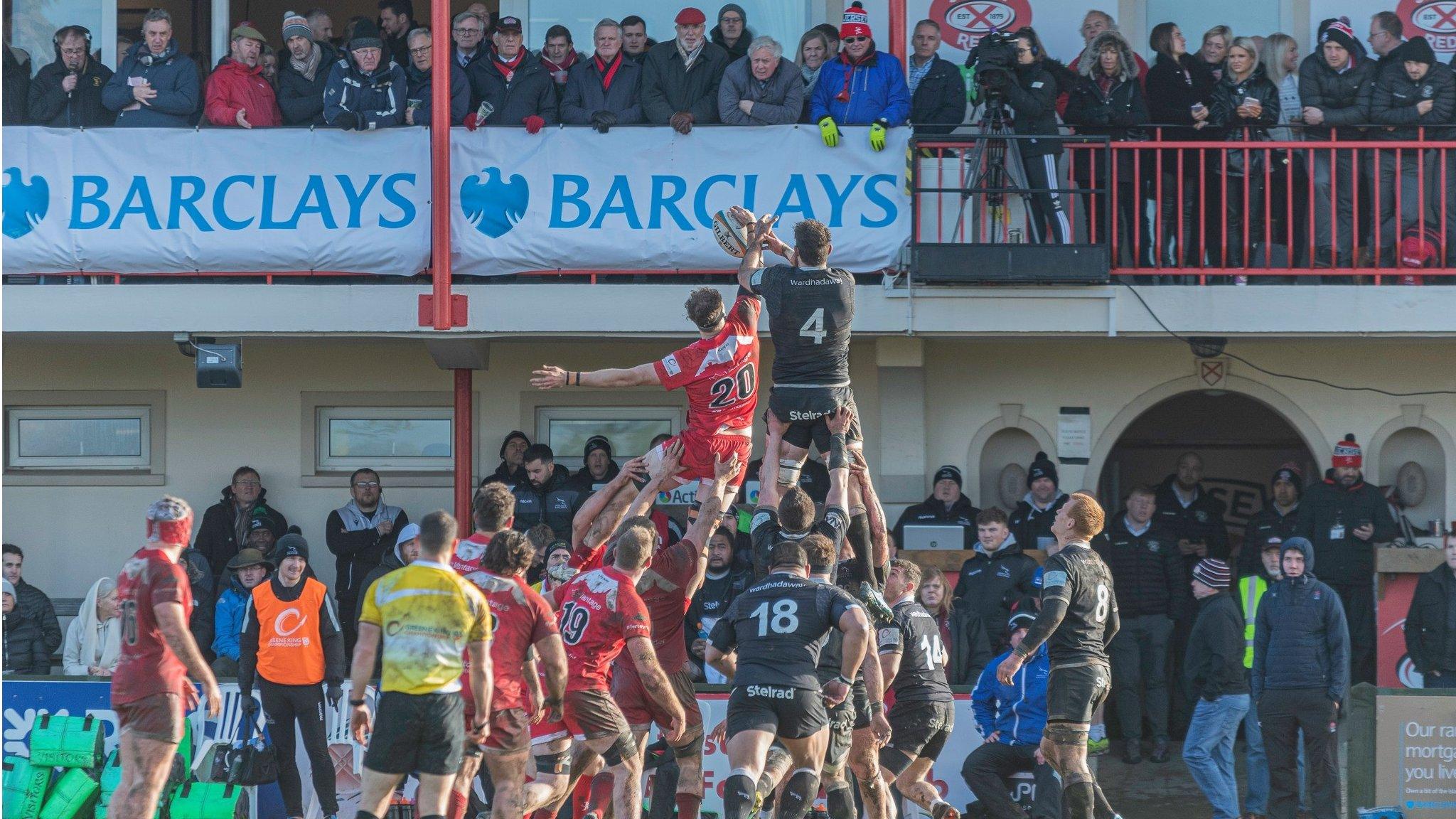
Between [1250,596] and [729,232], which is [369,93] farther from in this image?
[1250,596]

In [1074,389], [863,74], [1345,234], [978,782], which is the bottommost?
[978,782]

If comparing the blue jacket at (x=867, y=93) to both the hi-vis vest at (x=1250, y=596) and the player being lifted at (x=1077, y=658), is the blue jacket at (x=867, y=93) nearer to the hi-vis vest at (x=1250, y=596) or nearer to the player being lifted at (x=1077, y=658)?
the hi-vis vest at (x=1250, y=596)

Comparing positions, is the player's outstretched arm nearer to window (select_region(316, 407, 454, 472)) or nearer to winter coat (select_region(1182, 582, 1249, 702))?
winter coat (select_region(1182, 582, 1249, 702))

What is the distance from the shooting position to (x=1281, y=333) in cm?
1409

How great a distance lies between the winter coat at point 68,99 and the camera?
1438 cm

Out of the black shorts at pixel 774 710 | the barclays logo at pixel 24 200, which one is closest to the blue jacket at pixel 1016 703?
the black shorts at pixel 774 710

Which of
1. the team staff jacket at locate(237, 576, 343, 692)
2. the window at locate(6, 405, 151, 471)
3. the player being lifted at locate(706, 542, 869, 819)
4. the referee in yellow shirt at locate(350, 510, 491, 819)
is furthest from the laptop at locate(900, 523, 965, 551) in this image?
the window at locate(6, 405, 151, 471)

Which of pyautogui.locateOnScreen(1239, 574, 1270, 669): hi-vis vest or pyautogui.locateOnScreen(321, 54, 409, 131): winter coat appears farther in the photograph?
pyautogui.locateOnScreen(321, 54, 409, 131): winter coat

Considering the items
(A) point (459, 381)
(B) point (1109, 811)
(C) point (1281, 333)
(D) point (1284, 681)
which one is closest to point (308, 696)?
(A) point (459, 381)

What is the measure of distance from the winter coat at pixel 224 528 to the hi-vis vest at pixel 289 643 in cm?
265

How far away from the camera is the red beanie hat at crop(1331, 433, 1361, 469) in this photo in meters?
14.7

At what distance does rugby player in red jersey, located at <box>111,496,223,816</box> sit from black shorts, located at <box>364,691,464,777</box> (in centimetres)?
112

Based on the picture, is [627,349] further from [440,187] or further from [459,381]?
[440,187]

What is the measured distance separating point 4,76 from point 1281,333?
10337 millimetres
